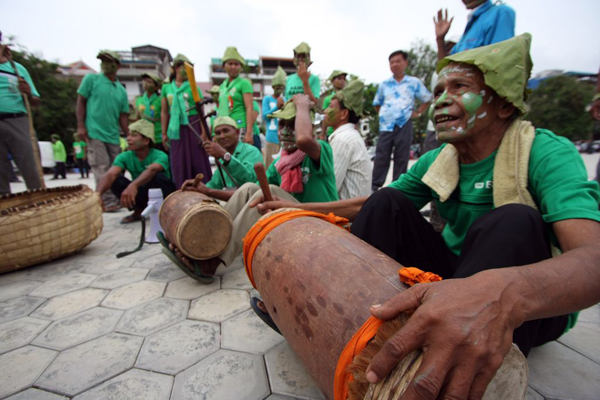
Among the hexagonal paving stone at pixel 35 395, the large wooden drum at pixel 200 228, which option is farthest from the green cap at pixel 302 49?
the hexagonal paving stone at pixel 35 395

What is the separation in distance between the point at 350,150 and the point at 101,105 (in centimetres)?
424

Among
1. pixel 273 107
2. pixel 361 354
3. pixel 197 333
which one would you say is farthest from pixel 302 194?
pixel 273 107

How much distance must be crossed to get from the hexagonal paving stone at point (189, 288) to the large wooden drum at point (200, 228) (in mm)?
276

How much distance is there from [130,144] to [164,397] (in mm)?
3533

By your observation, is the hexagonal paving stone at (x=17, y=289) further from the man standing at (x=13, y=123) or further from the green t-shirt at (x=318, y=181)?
the green t-shirt at (x=318, y=181)

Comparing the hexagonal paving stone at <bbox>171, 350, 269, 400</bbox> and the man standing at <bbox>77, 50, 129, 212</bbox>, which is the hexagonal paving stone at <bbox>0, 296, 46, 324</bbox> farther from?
the man standing at <bbox>77, 50, 129, 212</bbox>

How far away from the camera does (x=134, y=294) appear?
2088 mm

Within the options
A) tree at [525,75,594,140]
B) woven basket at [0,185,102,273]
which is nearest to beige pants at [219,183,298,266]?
woven basket at [0,185,102,273]

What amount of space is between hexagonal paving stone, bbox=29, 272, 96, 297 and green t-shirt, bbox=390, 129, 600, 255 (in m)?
2.50

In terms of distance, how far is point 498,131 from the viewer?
1310 millimetres

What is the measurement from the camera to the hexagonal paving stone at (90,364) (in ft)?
4.19

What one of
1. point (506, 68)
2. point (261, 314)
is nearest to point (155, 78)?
point (261, 314)

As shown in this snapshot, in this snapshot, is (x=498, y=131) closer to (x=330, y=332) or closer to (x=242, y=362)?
(x=330, y=332)

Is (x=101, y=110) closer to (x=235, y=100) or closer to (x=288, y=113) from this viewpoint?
(x=235, y=100)
